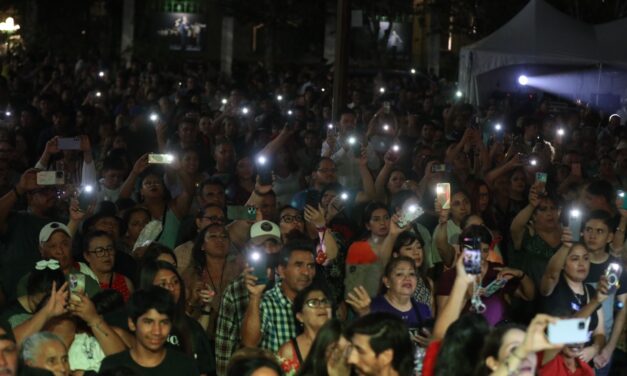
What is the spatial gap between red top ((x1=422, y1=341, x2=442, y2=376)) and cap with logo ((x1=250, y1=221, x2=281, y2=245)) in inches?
90.9

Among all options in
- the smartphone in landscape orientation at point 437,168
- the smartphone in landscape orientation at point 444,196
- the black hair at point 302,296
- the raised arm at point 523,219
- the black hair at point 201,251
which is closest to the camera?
the black hair at point 302,296

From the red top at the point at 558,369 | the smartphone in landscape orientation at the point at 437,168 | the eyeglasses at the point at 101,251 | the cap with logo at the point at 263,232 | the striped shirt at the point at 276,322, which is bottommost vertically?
the red top at the point at 558,369

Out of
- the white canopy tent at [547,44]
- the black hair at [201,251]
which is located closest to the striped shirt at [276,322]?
the black hair at [201,251]

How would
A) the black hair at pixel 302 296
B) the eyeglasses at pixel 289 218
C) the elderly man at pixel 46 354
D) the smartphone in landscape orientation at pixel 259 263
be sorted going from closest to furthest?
the elderly man at pixel 46 354
the black hair at pixel 302 296
the smartphone in landscape orientation at pixel 259 263
the eyeglasses at pixel 289 218

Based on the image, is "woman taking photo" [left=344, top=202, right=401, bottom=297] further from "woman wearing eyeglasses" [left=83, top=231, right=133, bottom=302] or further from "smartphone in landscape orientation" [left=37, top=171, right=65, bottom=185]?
"smartphone in landscape orientation" [left=37, top=171, right=65, bottom=185]

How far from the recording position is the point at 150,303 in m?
6.25

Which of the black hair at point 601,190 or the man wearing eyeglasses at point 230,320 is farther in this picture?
the black hair at point 601,190

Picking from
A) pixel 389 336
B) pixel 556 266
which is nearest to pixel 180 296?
pixel 389 336

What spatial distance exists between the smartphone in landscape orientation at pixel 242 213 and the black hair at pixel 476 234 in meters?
1.74

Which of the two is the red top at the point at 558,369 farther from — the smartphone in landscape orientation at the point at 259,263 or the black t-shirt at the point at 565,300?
the smartphone in landscape orientation at the point at 259,263

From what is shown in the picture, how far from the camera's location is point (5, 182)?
1023cm

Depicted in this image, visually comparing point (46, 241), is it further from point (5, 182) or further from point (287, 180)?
point (287, 180)

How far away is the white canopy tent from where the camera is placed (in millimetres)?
19000

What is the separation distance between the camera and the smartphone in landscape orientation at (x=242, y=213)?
29.8 ft
